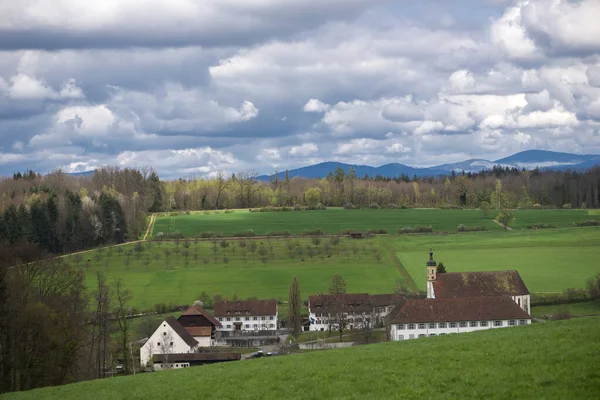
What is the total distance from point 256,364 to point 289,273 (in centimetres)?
6280

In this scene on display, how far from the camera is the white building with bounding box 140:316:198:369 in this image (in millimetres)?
57938

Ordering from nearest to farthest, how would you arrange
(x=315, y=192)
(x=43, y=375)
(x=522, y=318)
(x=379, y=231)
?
(x=43, y=375) → (x=522, y=318) → (x=379, y=231) → (x=315, y=192)

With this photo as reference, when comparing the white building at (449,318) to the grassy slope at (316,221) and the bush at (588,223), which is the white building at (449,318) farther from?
the bush at (588,223)

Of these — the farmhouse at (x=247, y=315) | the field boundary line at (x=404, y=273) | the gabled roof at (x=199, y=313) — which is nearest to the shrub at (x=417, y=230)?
the field boundary line at (x=404, y=273)

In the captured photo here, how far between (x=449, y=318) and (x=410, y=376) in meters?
39.4

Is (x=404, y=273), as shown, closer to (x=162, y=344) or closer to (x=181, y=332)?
(x=181, y=332)

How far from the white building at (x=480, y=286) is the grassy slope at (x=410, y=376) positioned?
42.2 metres

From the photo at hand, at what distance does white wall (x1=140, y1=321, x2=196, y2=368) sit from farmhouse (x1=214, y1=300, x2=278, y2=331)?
474 inches

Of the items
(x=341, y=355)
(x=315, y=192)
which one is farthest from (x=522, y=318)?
(x=315, y=192)

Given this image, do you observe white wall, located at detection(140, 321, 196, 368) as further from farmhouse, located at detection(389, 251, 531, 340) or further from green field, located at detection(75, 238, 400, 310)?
farmhouse, located at detection(389, 251, 531, 340)

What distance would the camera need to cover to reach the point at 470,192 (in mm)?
184500

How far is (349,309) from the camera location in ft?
226

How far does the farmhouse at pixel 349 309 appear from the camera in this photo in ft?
221

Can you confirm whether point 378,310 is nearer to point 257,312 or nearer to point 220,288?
point 257,312
